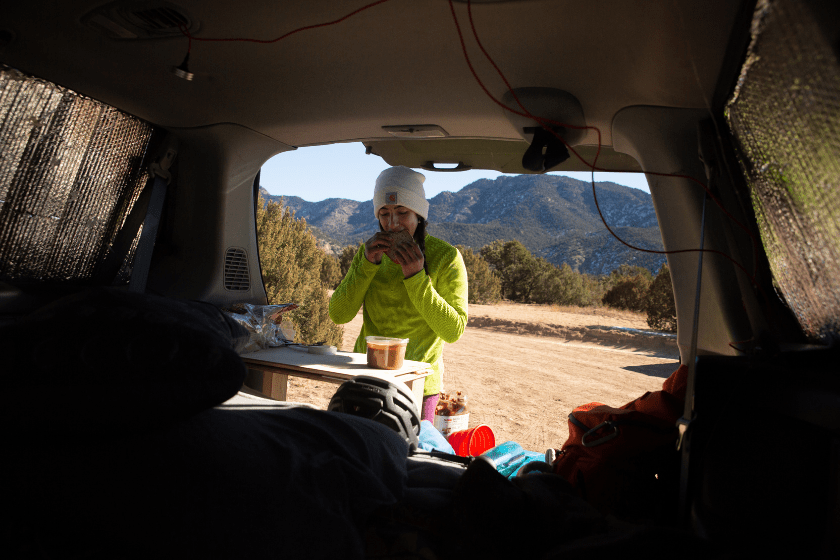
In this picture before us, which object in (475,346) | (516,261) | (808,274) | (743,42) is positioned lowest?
(475,346)

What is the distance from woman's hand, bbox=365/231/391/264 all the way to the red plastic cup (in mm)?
994

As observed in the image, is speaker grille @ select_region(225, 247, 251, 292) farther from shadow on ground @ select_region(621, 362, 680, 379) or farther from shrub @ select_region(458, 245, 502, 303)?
shrub @ select_region(458, 245, 502, 303)

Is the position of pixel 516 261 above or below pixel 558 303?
above

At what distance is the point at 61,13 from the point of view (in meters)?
1.60

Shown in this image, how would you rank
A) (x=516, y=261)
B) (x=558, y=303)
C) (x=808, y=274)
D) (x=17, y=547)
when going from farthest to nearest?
(x=516, y=261) < (x=558, y=303) < (x=808, y=274) < (x=17, y=547)

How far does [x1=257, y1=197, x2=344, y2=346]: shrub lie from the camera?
23.4 ft

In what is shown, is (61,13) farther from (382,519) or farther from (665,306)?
(665,306)

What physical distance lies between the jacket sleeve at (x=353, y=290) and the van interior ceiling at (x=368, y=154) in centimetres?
47

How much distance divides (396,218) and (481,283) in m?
16.9

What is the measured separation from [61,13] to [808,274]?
2.18 m

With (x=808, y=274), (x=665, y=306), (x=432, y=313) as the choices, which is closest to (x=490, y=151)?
(x=432, y=313)

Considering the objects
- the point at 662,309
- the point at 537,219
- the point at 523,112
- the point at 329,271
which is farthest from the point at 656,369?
the point at 537,219

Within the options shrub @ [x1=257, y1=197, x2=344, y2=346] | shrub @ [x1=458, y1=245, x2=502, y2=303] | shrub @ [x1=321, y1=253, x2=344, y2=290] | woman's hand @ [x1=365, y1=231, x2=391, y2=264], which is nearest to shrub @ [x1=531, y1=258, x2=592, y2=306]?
shrub @ [x1=458, y1=245, x2=502, y2=303]

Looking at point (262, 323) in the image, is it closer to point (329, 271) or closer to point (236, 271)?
point (236, 271)
